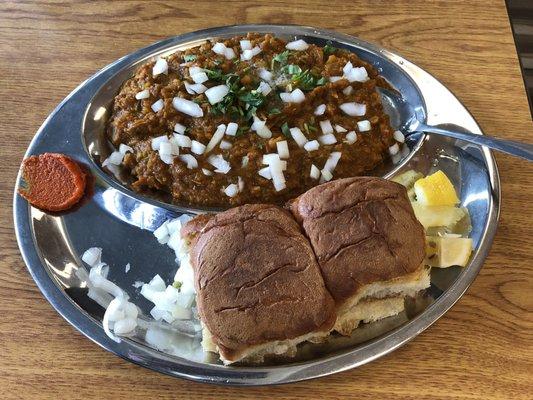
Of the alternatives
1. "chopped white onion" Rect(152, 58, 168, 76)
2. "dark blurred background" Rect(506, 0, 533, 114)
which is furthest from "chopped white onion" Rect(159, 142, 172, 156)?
"dark blurred background" Rect(506, 0, 533, 114)

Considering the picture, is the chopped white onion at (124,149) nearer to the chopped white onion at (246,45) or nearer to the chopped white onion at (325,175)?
the chopped white onion at (246,45)

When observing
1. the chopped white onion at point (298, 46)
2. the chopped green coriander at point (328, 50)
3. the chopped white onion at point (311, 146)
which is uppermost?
the chopped white onion at point (298, 46)

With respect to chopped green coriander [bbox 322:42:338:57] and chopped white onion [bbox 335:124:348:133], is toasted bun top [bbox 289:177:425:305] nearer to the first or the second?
chopped white onion [bbox 335:124:348:133]

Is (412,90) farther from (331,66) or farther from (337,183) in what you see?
(337,183)

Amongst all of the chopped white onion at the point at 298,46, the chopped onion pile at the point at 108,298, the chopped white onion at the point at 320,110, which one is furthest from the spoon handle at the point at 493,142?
the chopped onion pile at the point at 108,298

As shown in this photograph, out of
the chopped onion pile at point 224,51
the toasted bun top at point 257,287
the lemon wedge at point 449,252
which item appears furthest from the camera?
the chopped onion pile at point 224,51

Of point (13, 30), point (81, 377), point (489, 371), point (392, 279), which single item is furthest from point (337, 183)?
point (13, 30)
